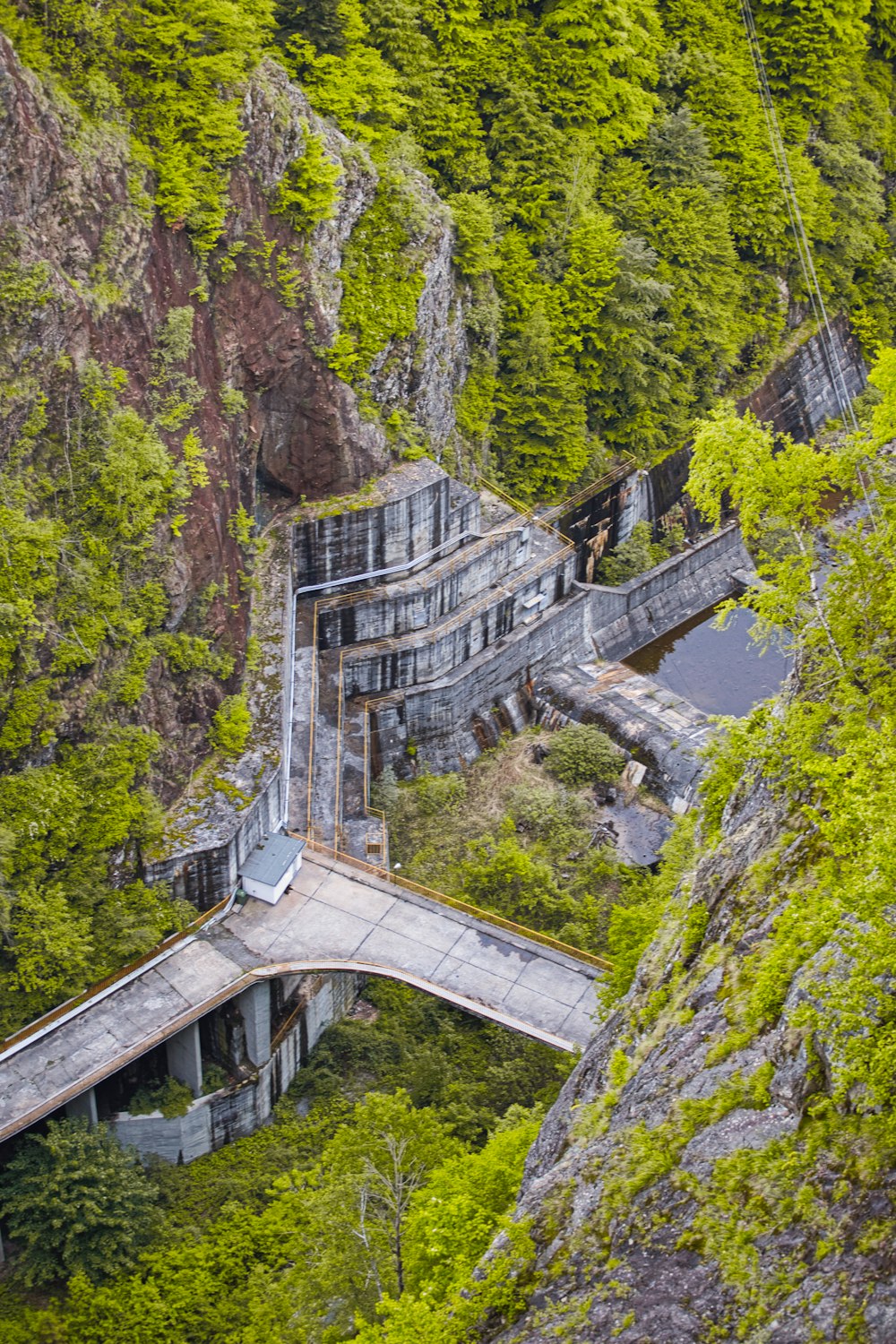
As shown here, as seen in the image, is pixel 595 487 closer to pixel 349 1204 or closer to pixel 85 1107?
pixel 85 1107

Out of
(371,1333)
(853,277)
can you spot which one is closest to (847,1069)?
(371,1333)

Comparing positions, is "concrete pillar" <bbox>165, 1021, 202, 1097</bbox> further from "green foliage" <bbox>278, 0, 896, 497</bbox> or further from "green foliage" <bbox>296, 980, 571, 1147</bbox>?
"green foliage" <bbox>278, 0, 896, 497</bbox>

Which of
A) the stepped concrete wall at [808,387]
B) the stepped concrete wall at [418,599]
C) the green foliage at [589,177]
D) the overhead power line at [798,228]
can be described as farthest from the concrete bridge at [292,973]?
the stepped concrete wall at [808,387]

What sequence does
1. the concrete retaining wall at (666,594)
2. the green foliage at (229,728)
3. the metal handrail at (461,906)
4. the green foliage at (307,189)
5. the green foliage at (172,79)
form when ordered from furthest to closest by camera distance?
the concrete retaining wall at (666,594) → the green foliage at (307,189) → the green foliage at (229,728) → the green foliage at (172,79) → the metal handrail at (461,906)

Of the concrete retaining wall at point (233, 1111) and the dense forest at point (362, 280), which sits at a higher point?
the dense forest at point (362, 280)

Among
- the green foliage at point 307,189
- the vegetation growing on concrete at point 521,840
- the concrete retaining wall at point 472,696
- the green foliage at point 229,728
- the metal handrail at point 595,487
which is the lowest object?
the vegetation growing on concrete at point 521,840

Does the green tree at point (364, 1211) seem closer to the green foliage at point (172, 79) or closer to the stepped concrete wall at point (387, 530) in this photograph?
the stepped concrete wall at point (387, 530)
